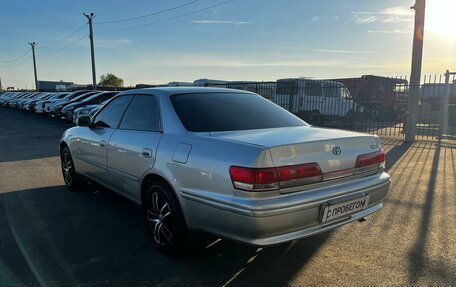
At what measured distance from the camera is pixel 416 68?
11617 millimetres

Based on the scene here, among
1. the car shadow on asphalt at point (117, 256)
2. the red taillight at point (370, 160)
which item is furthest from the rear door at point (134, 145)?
the red taillight at point (370, 160)

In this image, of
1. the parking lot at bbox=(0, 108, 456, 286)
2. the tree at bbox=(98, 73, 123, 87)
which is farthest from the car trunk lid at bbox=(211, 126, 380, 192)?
the tree at bbox=(98, 73, 123, 87)

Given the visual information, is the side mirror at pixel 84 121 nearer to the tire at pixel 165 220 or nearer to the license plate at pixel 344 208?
the tire at pixel 165 220

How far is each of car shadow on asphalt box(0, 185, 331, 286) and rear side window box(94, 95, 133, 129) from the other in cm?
112

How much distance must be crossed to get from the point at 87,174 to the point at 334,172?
11.3 ft

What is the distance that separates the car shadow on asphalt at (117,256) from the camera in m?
3.04

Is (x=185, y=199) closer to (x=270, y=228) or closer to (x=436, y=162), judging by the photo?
(x=270, y=228)

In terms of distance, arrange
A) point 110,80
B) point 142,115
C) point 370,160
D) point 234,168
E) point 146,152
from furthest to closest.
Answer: point 110,80, point 142,115, point 146,152, point 370,160, point 234,168

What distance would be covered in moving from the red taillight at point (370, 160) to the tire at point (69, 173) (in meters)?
4.00

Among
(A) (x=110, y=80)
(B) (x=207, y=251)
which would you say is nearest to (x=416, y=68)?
(B) (x=207, y=251)

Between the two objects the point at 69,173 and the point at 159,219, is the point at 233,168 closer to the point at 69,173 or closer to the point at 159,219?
the point at 159,219

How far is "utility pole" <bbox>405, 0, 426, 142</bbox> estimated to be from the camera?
11398 mm

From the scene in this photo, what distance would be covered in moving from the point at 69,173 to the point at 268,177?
4054 millimetres

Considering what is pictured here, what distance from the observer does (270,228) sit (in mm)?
2670
